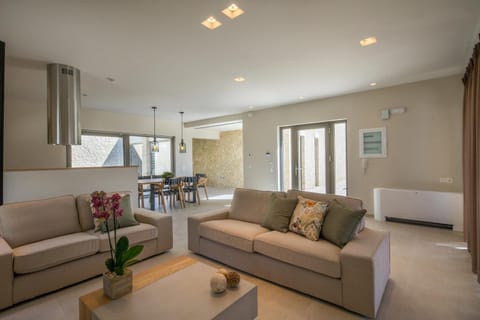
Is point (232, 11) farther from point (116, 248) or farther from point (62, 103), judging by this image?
point (62, 103)

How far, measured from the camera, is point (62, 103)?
3.60m

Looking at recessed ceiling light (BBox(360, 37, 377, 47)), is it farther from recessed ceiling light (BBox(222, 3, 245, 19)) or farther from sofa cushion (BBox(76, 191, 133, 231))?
sofa cushion (BBox(76, 191, 133, 231))

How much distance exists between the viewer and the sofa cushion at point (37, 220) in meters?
2.52

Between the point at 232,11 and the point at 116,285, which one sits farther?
the point at 232,11

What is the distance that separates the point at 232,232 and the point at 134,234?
1.22m

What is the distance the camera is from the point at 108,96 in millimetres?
5375

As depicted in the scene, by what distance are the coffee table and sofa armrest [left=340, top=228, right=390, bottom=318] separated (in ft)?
2.68

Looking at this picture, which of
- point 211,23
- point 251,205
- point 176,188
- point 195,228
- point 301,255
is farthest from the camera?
point 176,188

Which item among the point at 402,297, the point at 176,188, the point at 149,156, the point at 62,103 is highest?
the point at 62,103

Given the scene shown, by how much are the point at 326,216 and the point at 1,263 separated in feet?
9.96

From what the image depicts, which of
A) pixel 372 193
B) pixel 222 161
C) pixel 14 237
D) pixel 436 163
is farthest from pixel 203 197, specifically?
pixel 436 163

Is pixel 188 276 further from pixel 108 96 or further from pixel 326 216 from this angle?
pixel 108 96

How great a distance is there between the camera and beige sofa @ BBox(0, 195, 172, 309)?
218 centimetres

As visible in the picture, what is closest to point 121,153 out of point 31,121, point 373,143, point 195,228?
point 31,121
